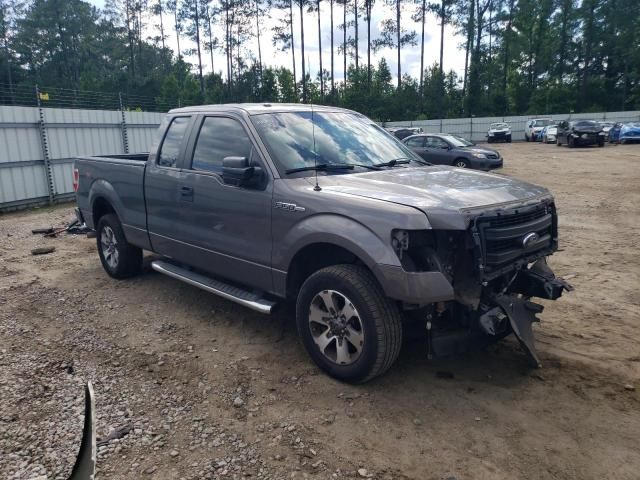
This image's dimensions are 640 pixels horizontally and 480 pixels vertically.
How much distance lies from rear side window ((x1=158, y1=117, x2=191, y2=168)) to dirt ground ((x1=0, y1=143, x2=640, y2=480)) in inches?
59.4

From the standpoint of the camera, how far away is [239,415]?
335cm

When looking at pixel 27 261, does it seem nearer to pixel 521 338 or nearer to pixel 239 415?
pixel 239 415

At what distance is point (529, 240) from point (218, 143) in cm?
278

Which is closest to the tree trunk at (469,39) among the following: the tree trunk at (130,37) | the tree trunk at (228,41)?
the tree trunk at (228,41)

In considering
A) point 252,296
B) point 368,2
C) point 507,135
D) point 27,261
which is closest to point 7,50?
point 368,2

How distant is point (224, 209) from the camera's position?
436cm

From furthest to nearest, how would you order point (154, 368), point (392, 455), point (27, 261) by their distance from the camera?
1. point (27, 261)
2. point (154, 368)
3. point (392, 455)

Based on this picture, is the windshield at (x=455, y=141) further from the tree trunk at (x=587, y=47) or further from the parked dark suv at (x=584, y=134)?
the tree trunk at (x=587, y=47)

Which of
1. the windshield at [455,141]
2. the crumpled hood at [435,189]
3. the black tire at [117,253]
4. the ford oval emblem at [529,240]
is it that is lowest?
the black tire at [117,253]

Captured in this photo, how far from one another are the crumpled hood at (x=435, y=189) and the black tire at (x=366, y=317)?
569 mm

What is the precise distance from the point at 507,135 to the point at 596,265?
34106mm

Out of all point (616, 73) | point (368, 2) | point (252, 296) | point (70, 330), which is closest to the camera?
point (252, 296)

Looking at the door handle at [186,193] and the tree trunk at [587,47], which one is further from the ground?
the tree trunk at [587,47]

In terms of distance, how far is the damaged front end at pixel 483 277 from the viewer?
10.6 ft
